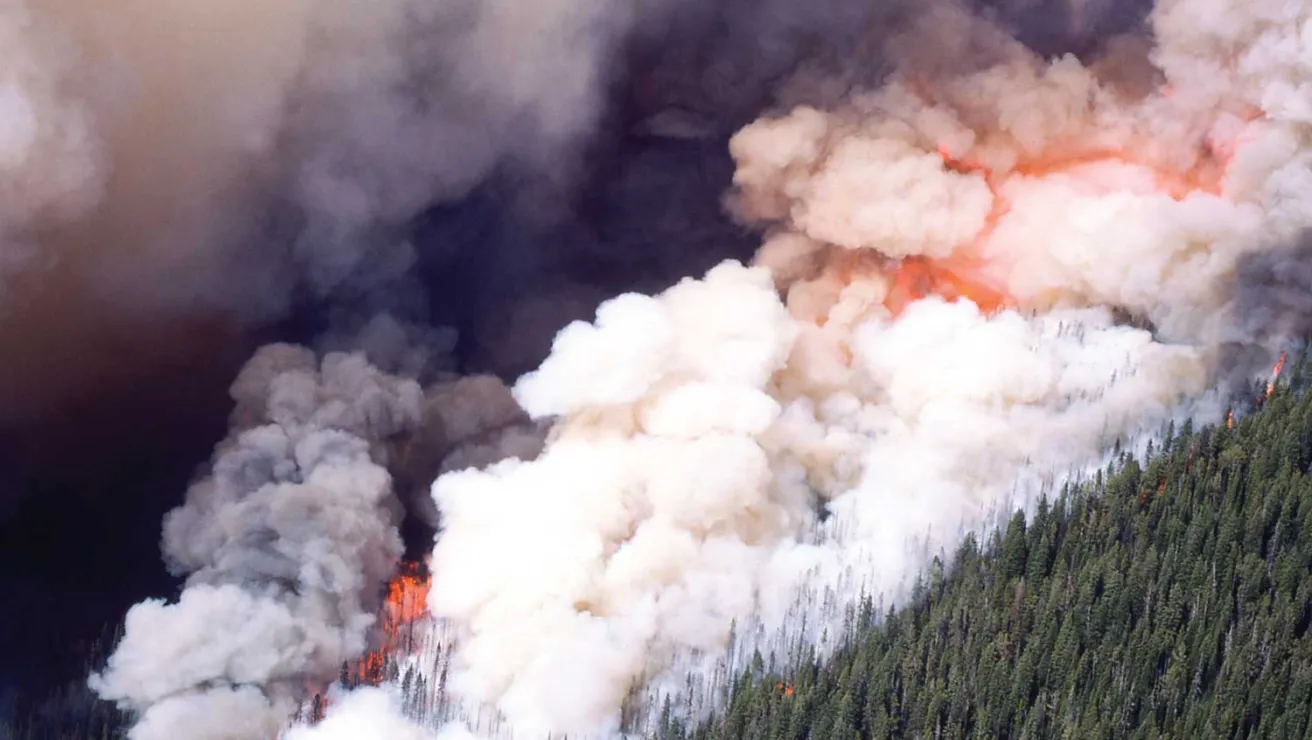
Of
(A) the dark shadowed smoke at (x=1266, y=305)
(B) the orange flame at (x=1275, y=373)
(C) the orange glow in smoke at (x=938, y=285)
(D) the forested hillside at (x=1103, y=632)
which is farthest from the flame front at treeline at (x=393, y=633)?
(B) the orange flame at (x=1275, y=373)

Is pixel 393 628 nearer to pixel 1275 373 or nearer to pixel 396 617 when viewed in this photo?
pixel 396 617

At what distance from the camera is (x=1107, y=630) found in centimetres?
8319

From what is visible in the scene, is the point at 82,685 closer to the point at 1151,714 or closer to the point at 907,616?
the point at 907,616

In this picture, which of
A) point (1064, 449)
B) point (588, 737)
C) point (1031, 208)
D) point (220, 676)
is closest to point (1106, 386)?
point (1064, 449)

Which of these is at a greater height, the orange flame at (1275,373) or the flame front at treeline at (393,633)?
the orange flame at (1275,373)

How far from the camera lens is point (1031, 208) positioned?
9856 centimetres

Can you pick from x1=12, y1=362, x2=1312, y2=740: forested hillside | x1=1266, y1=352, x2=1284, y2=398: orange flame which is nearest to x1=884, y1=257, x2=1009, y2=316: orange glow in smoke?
x1=12, y1=362, x2=1312, y2=740: forested hillside

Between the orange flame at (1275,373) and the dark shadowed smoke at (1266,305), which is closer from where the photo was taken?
the dark shadowed smoke at (1266,305)

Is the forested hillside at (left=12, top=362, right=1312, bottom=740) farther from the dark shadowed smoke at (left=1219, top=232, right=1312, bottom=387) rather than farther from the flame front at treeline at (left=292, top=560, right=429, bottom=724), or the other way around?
the flame front at treeline at (left=292, top=560, right=429, bottom=724)

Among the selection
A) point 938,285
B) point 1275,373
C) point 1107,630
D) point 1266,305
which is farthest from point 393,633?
point 1275,373

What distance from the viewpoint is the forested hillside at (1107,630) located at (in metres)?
80.1

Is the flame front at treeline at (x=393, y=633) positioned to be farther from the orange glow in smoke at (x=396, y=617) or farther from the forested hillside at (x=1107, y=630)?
the forested hillside at (x=1107, y=630)

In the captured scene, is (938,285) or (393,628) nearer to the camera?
(393,628)

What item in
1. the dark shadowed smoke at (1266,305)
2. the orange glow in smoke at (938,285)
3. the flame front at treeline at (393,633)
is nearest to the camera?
the flame front at treeline at (393,633)
